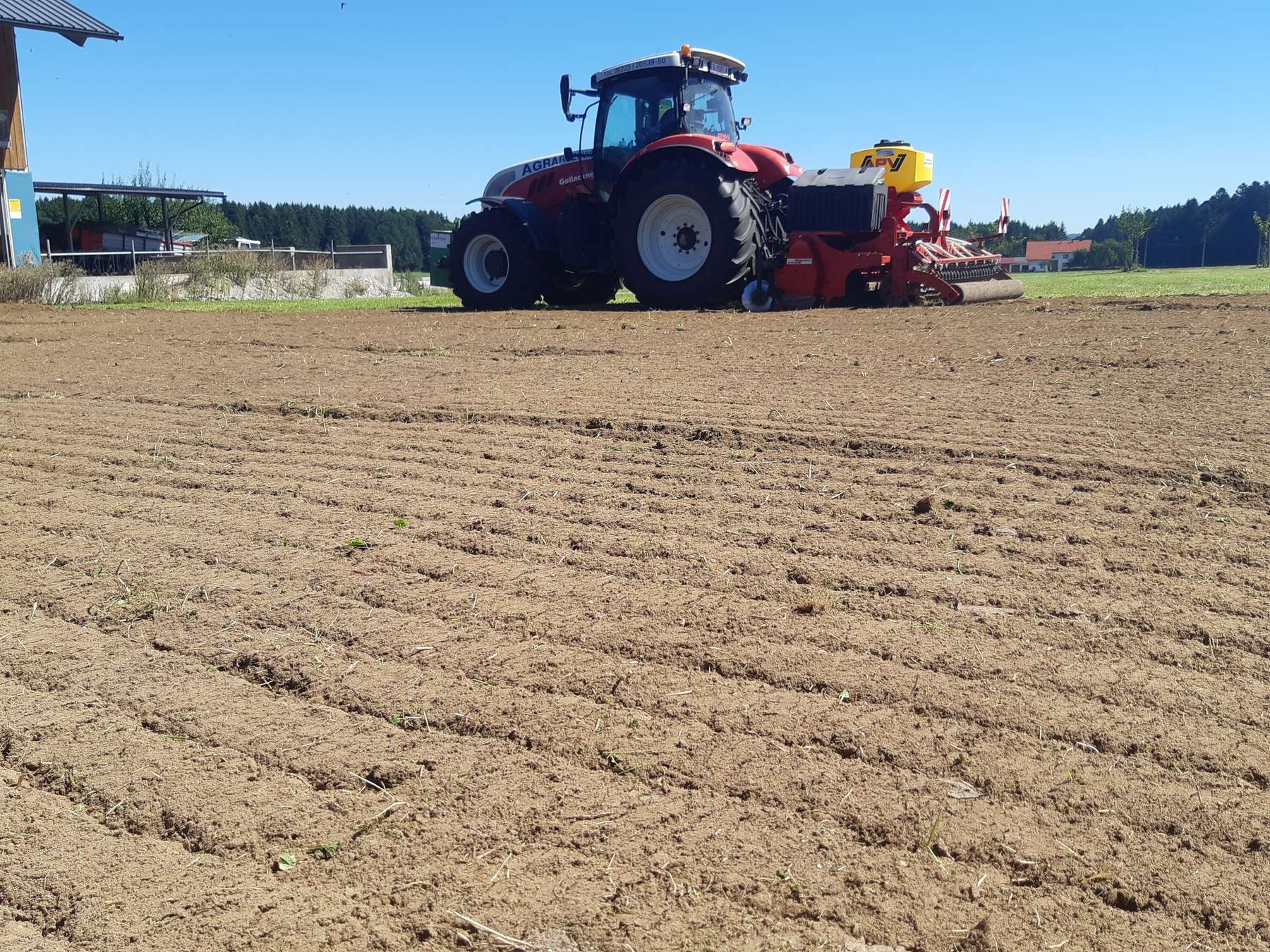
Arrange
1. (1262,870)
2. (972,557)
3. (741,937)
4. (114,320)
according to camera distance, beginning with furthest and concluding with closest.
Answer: (114,320)
(972,557)
(1262,870)
(741,937)

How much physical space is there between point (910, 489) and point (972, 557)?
82 cm

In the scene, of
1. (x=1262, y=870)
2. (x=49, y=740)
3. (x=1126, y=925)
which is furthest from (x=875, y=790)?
(x=49, y=740)

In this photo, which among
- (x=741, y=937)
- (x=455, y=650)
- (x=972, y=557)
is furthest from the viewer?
(x=972, y=557)

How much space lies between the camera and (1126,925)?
1.90 metres

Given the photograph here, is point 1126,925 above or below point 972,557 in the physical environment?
below

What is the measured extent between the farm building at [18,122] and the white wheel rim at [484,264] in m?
9.38

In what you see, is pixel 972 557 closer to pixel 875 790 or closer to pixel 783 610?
pixel 783 610

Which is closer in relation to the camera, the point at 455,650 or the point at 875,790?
the point at 875,790

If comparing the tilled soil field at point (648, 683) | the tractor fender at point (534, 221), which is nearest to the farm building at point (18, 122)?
the tractor fender at point (534, 221)

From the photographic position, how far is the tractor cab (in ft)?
40.0

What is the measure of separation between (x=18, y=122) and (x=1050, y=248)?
4313cm

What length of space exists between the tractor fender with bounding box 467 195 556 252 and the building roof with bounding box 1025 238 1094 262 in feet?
125

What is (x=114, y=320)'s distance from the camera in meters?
13.1

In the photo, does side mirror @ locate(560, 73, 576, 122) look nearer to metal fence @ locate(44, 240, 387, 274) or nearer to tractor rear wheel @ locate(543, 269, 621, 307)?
tractor rear wheel @ locate(543, 269, 621, 307)
